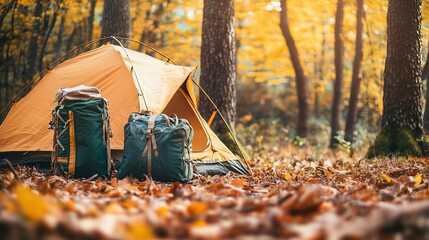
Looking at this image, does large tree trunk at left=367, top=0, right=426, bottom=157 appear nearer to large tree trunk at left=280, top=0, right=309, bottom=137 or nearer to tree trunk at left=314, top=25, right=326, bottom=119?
large tree trunk at left=280, top=0, right=309, bottom=137

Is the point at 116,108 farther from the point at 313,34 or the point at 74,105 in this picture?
the point at 313,34

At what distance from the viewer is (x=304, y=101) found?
1403cm

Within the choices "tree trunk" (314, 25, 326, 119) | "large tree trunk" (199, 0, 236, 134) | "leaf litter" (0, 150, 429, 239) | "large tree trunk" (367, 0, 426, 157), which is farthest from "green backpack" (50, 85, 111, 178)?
"tree trunk" (314, 25, 326, 119)

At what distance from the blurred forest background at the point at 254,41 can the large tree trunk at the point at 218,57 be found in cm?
335

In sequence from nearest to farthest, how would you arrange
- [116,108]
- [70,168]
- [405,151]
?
[70,168], [116,108], [405,151]

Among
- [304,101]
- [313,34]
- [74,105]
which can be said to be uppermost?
[313,34]

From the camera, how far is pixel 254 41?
1745 centimetres

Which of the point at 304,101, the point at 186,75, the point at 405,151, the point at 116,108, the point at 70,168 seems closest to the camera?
the point at 70,168

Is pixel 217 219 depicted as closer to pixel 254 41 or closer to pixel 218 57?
pixel 218 57

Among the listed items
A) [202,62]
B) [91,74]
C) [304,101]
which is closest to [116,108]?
[91,74]

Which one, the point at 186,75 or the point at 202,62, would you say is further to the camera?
the point at 202,62

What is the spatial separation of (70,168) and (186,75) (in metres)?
1.99

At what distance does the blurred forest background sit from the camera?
12845mm

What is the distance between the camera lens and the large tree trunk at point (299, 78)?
1291cm
